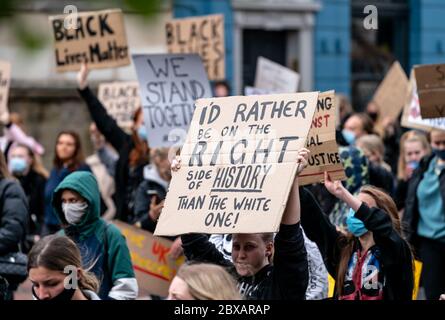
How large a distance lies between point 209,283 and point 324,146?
5.39ft

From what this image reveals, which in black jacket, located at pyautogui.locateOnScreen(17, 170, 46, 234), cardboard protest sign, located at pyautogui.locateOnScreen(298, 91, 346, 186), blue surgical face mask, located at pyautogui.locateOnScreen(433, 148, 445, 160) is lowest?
black jacket, located at pyautogui.locateOnScreen(17, 170, 46, 234)

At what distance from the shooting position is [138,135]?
920 cm

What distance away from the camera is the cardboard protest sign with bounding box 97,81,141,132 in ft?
39.4

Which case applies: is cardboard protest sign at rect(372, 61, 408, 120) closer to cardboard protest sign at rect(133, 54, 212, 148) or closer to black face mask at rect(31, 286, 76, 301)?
cardboard protest sign at rect(133, 54, 212, 148)

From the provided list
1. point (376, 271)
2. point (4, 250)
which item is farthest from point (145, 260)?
point (376, 271)

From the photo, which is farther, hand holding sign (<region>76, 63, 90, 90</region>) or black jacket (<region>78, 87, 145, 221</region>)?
hand holding sign (<region>76, 63, 90, 90</region>)

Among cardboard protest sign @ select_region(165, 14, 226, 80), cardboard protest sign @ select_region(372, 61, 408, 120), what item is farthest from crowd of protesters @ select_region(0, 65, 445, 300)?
cardboard protest sign @ select_region(372, 61, 408, 120)

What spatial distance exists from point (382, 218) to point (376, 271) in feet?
0.85

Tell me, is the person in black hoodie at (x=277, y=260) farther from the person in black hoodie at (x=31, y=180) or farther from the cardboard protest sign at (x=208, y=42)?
the cardboard protest sign at (x=208, y=42)

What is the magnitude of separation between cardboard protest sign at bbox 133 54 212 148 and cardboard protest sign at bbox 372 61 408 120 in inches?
184

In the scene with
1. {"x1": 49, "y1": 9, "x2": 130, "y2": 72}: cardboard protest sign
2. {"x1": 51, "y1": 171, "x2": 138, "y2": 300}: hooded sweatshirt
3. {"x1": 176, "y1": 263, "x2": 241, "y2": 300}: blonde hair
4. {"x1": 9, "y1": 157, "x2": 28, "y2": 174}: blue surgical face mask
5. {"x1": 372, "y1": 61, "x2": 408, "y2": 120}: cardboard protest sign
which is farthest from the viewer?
{"x1": 372, "y1": 61, "x2": 408, "y2": 120}: cardboard protest sign

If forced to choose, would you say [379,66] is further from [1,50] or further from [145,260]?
[1,50]

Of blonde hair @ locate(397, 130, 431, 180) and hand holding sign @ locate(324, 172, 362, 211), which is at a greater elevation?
hand holding sign @ locate(324, 172, 362, 211)

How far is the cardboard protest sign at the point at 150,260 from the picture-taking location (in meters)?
7.11
